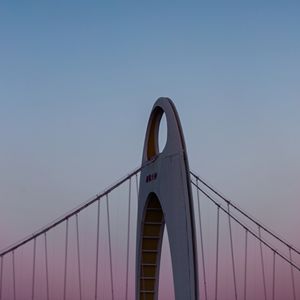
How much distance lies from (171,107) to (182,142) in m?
2.25


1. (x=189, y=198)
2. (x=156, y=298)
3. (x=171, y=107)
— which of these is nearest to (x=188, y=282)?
(x=189, y=198)

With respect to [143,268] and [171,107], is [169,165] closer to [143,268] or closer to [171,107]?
[171,107]

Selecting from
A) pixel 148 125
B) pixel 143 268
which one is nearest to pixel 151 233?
pixel 143 268

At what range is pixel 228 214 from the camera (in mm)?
34281

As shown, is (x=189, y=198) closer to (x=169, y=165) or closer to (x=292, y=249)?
(x=169, y=165)

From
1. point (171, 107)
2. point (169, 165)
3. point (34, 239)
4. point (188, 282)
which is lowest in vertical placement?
point (188, 282)

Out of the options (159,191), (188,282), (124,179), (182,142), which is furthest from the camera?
(124,179)

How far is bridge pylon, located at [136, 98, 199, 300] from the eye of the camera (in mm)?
29250

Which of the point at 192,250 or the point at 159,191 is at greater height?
the point at 159,191

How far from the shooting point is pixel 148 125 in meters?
37.7

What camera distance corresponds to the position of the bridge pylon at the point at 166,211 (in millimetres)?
29250

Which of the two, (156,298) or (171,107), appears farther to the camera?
(156,298)

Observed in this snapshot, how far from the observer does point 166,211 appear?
3192cm

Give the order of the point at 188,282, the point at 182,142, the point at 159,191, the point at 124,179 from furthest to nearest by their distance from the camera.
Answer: the point at 124,179 → the point at 159,191 → the point at 182,142 → the point at 188,282
